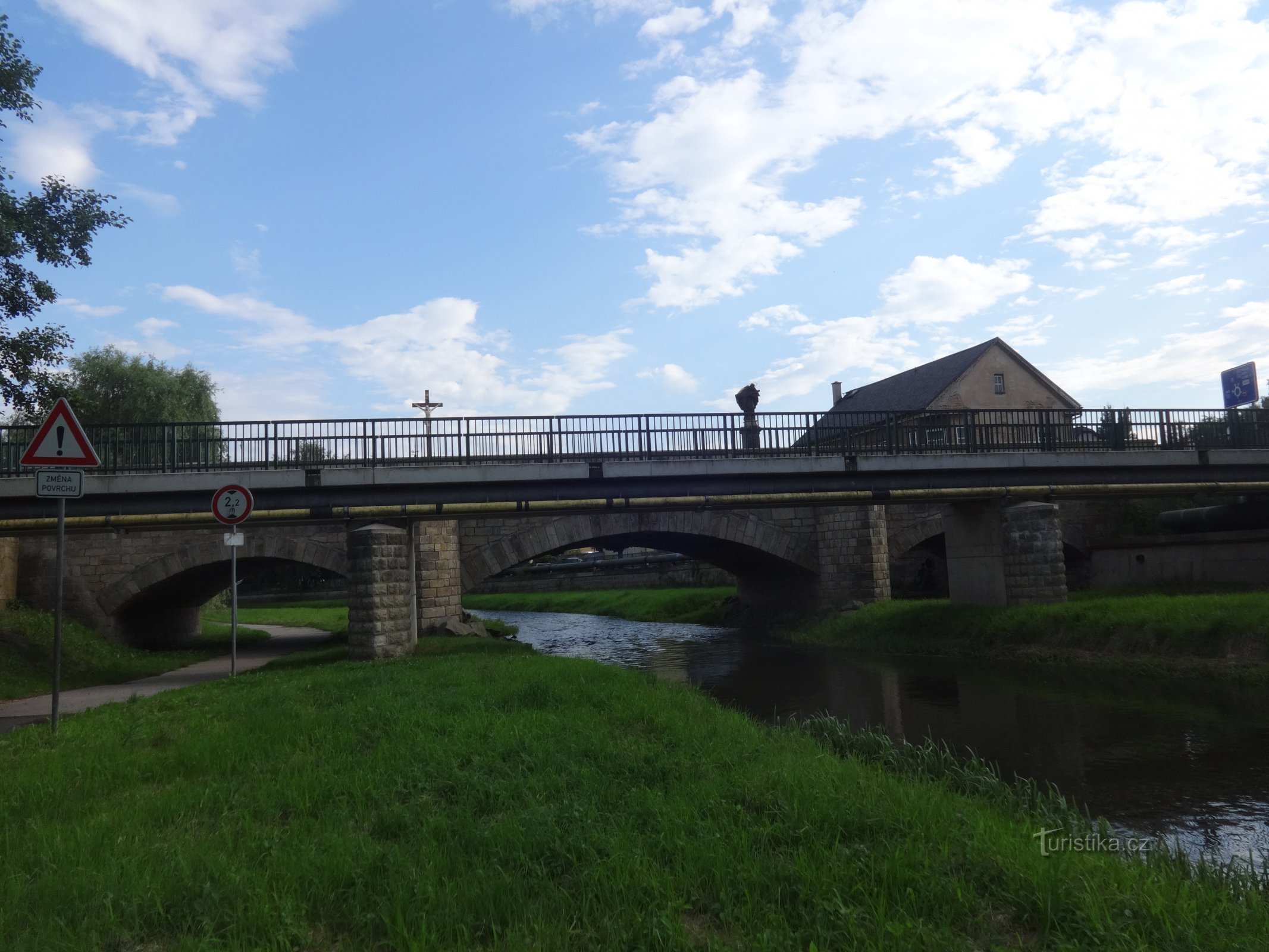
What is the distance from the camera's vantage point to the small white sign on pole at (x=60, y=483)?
8023mm

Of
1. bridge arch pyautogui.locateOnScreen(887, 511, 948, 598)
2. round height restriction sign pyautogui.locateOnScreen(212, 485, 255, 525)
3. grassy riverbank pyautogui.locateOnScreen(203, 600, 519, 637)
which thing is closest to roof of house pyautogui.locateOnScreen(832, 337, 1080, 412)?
bridge arch pyautogui.locateOnScreen(887, 511, 948, 598)

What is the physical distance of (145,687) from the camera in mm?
14086

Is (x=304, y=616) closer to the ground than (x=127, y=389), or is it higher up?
closer to the ground

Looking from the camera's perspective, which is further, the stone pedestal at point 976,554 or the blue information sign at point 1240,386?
A: the blue information sign at point 1240,386

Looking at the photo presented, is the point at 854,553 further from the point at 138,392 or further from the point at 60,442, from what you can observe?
the point at 138,392

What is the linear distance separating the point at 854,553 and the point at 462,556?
11.9 metres

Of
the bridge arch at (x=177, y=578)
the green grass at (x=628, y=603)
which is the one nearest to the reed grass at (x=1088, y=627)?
the green grass at (x=628, y=603)

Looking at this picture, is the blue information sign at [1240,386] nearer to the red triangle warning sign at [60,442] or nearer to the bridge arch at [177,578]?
the bridge arch at [177,578]

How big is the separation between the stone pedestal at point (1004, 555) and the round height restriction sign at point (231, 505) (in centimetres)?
1685

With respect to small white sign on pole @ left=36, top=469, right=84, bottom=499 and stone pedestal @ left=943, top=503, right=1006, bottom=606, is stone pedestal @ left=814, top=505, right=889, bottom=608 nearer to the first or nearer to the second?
stone pedestal @ left=943, top=503, right=1006, bottom=606

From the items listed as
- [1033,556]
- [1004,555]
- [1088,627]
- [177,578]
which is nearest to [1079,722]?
[1088,627]

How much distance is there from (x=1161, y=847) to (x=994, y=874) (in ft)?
6.23

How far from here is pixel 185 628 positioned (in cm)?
A: 2975

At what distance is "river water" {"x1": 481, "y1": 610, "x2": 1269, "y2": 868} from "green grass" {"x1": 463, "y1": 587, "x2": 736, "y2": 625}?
17.7 meters
